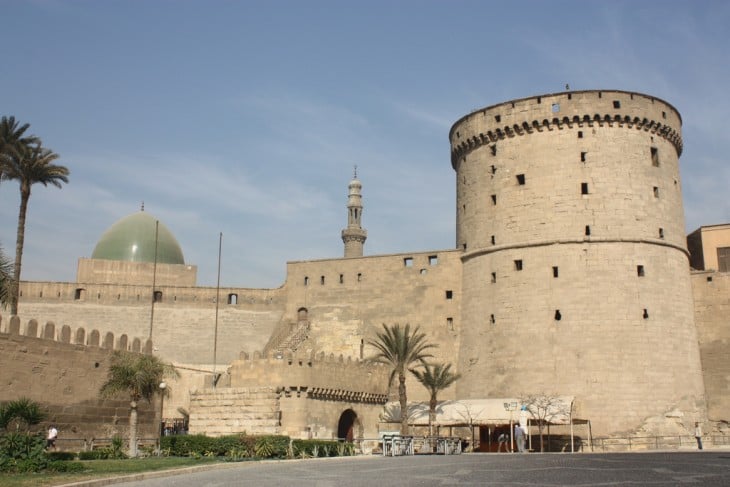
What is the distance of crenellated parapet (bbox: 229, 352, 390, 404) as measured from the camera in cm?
2925

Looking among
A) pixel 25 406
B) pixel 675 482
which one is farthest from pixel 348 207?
pixel 675 482

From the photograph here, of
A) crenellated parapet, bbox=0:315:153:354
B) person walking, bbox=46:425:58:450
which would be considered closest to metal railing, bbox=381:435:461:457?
person walking, bbox=46:425:58:450

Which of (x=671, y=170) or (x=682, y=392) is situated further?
(x=671, y=170)

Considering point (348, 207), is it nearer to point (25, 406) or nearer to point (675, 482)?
point (25, 406)

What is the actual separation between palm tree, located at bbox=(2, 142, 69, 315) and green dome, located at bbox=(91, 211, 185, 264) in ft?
52.6

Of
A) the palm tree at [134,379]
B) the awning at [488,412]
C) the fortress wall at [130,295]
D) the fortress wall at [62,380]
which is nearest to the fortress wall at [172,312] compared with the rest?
the fortress wall at [130,295]

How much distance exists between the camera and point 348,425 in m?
32.3

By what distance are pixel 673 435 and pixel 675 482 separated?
17986mm

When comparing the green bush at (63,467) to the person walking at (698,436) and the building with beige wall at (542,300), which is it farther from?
the person walking at (698,436)

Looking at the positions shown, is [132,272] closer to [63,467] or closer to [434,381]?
[434,381]

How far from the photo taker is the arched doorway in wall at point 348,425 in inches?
1260

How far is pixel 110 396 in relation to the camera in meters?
26.0

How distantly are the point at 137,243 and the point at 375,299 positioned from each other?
57.5ft

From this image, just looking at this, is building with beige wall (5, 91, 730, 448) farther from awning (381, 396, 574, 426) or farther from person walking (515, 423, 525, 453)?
person walking (515, 423, 525, 453)
